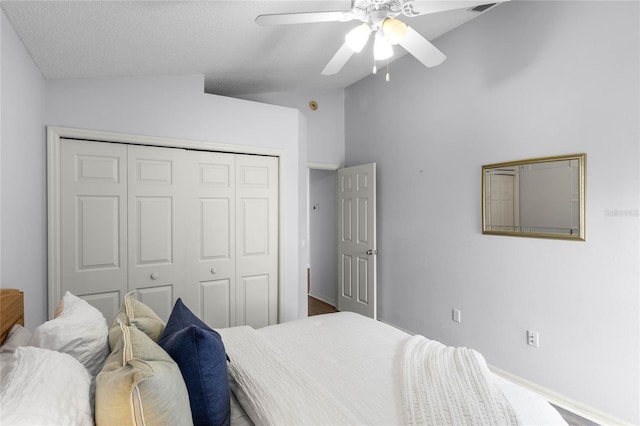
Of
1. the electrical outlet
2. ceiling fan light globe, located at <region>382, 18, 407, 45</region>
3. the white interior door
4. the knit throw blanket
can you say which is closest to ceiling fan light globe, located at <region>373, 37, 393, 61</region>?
ceiling fan light globe, located at <region>382, 18, 407, 45</region>

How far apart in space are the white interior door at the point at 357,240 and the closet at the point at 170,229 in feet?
3.87

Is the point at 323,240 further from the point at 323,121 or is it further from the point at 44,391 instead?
the point at 44,391

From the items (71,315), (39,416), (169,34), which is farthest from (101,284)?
(39,416)

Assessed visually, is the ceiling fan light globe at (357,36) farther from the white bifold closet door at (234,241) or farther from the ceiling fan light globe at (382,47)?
the white bifold closet door at (234,241)

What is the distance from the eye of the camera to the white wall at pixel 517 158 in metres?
2.12

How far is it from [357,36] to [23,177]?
2.01 m

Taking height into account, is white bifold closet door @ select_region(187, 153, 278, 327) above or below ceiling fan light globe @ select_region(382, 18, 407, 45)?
below

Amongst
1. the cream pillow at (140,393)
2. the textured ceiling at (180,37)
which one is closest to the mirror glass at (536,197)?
the textured ceiling at (180,37)

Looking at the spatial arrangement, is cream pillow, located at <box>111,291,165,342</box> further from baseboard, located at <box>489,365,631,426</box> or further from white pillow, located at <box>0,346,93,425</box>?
baseboard, located at <box>489,365,631,426</box>

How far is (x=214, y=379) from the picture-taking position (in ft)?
3.66

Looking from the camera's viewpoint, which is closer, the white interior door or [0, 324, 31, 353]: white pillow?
[0, 324, 31, 353]: white pillow

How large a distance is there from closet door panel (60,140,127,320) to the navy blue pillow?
1885mm

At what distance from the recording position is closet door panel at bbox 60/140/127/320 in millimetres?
2510

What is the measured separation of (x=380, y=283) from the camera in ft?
13.5
